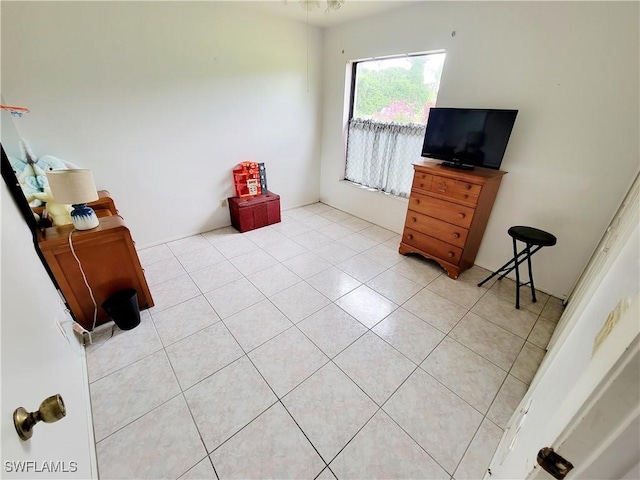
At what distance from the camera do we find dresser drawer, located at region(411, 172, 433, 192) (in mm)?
2511

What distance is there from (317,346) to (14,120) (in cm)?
291

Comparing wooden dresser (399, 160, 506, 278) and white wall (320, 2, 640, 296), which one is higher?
white wall (320, 2, 640, 296)

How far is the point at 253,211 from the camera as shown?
340 centimetres

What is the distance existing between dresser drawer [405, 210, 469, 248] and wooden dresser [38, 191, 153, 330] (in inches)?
98.6

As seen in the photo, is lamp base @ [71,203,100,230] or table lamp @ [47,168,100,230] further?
lamp base @ [71,203,100,230]

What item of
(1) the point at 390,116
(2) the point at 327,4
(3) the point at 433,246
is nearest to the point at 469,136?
(3) the point at 433,246

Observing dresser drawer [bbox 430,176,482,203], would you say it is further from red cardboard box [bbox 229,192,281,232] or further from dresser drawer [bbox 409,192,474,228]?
red cardboard box [bbox 229,192,281,232]

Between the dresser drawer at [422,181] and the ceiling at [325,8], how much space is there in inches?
64.5

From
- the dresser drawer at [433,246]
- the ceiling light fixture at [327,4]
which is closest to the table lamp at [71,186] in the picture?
the ceiling light fixture at [327,4]

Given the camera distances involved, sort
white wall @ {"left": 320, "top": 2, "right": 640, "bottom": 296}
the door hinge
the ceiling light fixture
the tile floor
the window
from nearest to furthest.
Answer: the door hinge → the tile floor → white wall @ {"left": 320, "top": 2, "right": 640, "bottom": 296} → the ceiling light fixture → the window

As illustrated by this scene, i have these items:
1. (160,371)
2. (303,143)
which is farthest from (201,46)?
(160,371)

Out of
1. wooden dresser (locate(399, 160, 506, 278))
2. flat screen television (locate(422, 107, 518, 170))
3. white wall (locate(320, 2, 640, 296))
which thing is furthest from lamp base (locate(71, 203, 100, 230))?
white wall (locate(320, 2, 640, 296))

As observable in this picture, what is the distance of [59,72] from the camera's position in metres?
2.14
